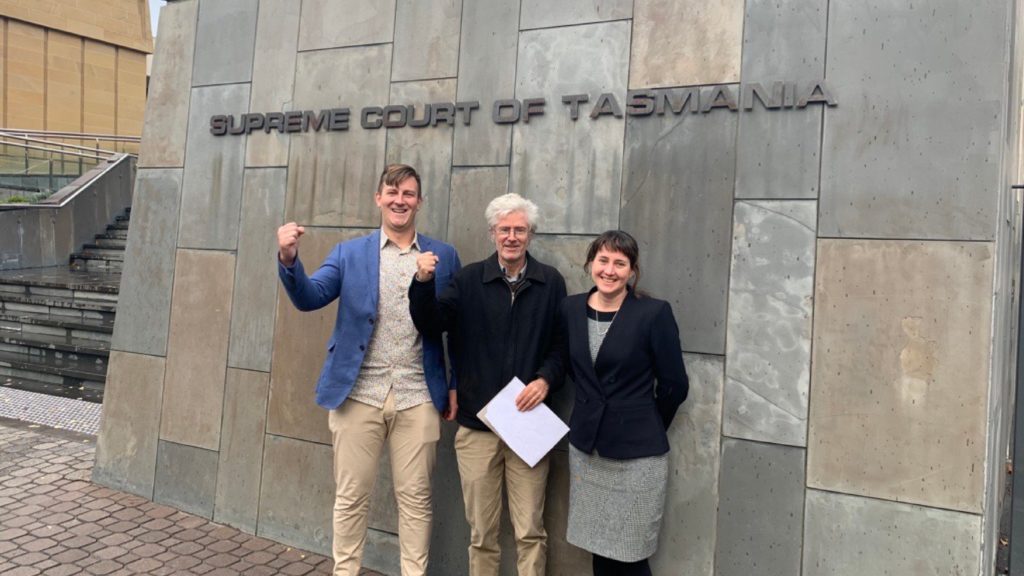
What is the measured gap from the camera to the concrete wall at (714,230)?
3.27 metres

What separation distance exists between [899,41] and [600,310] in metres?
1.83

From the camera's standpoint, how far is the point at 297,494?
4.79 meters

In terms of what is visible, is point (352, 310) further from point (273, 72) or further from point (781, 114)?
point (781, 114)

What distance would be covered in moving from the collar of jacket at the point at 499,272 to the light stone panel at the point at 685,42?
1.15 meters

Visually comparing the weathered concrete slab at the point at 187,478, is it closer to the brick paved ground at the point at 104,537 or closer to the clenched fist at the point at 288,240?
the brick paved ground at the point at 104,537

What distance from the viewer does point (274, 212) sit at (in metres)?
4.99

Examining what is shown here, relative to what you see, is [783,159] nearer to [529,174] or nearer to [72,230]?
[529,174]

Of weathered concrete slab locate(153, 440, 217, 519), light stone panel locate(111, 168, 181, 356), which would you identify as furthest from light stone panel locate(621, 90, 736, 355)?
light stone panel locate(111, 168, 181, 356)

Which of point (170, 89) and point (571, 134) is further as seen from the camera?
point (170, 89)

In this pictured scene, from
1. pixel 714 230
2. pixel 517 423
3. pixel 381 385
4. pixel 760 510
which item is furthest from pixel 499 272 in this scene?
pixel 760 510

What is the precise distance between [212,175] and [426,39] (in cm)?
191

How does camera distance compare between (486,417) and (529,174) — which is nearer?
(486,417)

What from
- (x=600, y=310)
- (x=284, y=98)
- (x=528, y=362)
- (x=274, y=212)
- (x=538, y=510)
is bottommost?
(x=538, y=510)

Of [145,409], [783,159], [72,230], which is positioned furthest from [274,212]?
[72,230]
